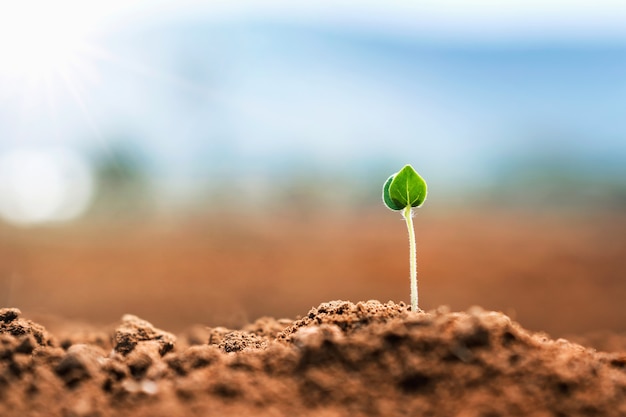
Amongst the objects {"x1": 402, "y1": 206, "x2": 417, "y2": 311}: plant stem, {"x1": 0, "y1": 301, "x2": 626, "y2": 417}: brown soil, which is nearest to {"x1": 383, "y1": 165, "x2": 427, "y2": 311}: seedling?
{"x1": 402, "y1": 206, "x2": 417, "y2": 311}: plant stem

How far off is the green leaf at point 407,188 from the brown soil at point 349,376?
1.78ft

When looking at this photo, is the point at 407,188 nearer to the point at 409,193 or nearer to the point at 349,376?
the point at 409,193

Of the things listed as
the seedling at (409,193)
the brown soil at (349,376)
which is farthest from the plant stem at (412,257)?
the brown soil at (349,376)

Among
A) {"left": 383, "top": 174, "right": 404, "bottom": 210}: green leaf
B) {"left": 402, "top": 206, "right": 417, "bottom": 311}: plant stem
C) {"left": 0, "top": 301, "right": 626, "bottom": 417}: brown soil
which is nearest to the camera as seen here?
{"left": 0, "top": 301, "right": 626, "bottom": 417}: brown soil

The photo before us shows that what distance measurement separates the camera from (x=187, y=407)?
5.25 ft

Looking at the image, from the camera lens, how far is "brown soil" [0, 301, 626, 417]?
160 centimetres

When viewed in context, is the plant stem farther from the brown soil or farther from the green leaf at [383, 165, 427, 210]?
the brown soil

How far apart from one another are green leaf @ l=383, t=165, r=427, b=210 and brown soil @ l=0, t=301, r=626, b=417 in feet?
1.78

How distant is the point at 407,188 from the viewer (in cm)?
242

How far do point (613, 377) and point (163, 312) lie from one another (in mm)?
5632

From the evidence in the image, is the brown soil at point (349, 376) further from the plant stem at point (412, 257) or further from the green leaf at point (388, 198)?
the green leaf at point (388, 198)

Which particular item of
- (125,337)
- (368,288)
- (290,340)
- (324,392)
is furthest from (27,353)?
(368,288)

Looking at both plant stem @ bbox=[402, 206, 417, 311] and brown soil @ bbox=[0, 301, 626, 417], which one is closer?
brown soil @ bbox=[0, 301, 626, 417]

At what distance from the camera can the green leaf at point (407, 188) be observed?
2.42 metres
